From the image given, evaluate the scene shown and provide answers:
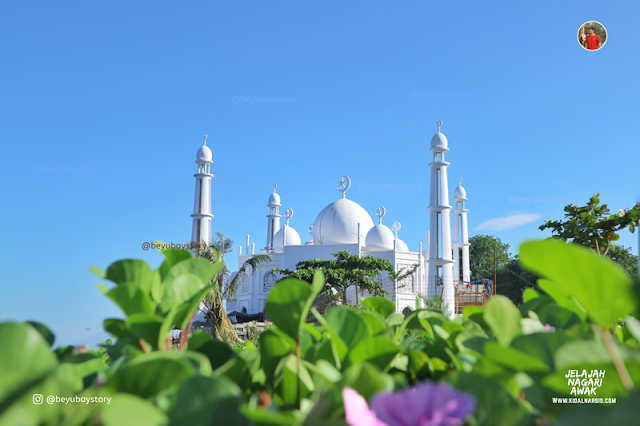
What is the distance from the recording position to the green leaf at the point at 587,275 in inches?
14.6

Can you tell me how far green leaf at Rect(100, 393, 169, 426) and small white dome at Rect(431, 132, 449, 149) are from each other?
19241 millimetres

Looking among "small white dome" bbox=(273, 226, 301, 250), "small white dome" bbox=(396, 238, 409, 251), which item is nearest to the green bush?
"small white dome" bbox=(396, 238, 409, 251)

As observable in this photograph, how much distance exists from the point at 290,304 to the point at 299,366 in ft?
0.24

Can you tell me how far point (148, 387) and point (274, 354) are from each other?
197 mm

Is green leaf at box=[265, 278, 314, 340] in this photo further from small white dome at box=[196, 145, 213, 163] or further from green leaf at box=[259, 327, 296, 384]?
small white dome at box=[196, 145, 213, 163]

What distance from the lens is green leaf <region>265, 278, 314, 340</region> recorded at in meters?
0.55

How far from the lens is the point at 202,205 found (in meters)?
19.3

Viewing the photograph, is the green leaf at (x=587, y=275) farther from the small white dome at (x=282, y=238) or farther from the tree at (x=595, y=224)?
the small white dome at (x=282, y=238)

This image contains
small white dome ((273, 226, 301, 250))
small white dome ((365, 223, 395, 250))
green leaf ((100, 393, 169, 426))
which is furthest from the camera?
small white dome ((273, 226, 301, 250))

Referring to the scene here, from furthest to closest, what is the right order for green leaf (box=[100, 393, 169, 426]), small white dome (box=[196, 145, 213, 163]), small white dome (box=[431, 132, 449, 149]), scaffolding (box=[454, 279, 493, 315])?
1. small white dome (box=[196, 145, 213, 163])
2. small white dome (box=[431, 132, 449, 149])
3. scaffolding (box=[454, 279, 493, 315])
4. green leaf (box=[100, 393, 169, 426])

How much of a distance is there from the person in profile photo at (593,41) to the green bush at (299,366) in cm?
491

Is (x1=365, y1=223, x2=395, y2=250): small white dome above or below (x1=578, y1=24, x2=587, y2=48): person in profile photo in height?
below

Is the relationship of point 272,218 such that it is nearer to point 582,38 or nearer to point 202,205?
point 202,205

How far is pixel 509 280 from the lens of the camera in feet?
93.2
